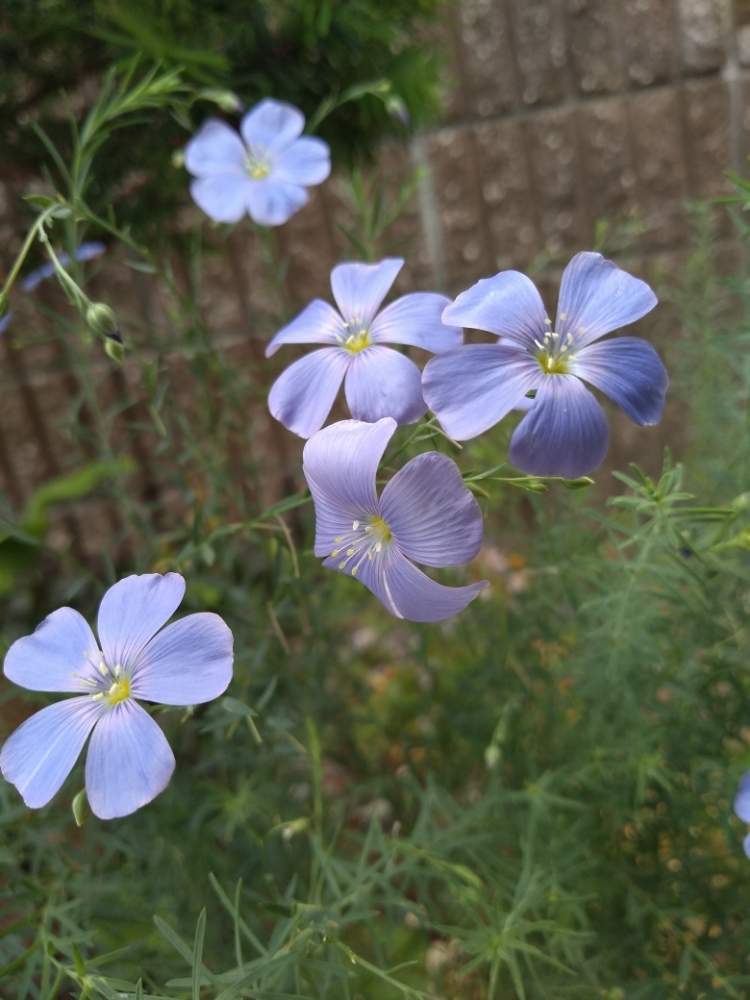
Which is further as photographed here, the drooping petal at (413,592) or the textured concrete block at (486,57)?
the textured concrete block at (486,57)

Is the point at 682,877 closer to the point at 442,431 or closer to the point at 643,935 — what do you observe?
the point at 643,935

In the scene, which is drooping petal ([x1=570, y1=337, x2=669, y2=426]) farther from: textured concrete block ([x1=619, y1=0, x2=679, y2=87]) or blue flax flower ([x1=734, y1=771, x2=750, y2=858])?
textured concrete block ([x1=619, y1=0, x2=679, y2=87])

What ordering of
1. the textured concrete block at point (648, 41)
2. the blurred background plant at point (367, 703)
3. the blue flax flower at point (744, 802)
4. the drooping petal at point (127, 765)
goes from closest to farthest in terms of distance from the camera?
1. the drooping petal at point (127, 765)
2. the blue flax flower at point (744, 802)
3. the blurred background plant at point (367, 703)
4. the textured concrete block at point (648, 41)

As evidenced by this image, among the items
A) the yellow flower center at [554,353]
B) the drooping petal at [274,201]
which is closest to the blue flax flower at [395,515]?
the yellow flower center at [554,353]

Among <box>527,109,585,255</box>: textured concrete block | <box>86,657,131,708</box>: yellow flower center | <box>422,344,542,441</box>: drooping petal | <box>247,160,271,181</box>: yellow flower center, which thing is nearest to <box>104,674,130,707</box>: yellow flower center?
<box>86,657,131,708</box>: yellow flower center

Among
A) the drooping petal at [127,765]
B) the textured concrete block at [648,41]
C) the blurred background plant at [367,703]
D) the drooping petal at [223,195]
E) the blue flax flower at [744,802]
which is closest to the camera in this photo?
the drooping petal at [127,765]

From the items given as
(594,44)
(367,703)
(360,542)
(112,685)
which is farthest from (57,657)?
(594,44)

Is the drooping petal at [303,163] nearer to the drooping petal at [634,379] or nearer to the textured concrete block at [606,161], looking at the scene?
the drooping petal at [634,379]
